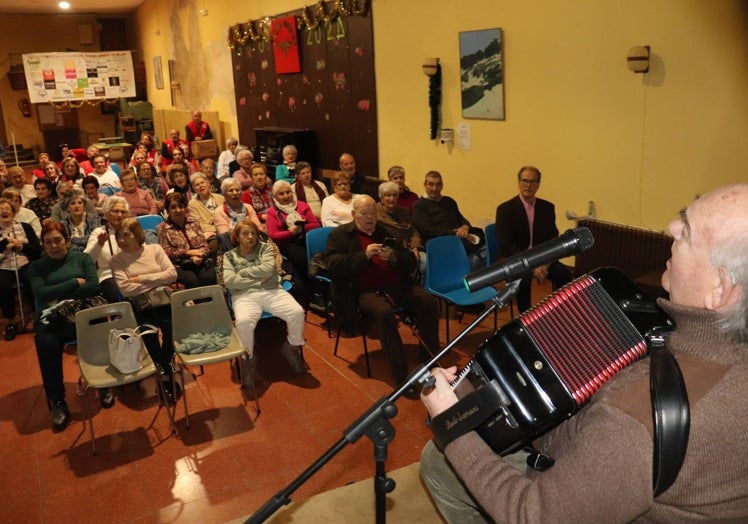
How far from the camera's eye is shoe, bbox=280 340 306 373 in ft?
15.3

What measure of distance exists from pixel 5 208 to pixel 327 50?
4774 millimetres

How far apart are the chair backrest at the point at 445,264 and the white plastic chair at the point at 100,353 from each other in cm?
202

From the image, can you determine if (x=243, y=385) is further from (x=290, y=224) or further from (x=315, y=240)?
(x=290, y=224)

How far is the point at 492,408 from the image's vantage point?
1475 millimetres

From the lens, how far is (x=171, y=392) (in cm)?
437

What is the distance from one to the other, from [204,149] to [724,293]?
11828mm

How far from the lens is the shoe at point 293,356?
15.3ft

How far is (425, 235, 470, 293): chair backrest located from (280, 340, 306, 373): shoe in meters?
1.06

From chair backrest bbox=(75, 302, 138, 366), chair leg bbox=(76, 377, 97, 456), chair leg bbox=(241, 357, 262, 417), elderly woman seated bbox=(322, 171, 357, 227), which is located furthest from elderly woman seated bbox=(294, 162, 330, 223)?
chair leg bbox=(76, 377, 97, 456)

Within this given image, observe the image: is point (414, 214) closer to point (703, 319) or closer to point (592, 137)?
point (592, 137)

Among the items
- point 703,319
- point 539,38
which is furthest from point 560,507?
point 539,38

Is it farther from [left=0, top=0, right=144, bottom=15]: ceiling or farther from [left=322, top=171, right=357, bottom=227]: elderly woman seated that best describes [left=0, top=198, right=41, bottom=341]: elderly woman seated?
[left=0, top=0, right=144, bottom=15]: ceiling

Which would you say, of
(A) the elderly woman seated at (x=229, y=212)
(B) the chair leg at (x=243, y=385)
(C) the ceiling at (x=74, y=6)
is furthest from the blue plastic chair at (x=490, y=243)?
(C) the ceiling at (x=74, y=6)

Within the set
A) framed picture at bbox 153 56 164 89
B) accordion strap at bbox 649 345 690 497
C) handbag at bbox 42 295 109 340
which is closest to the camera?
accordion strap at bbox 649 345 690 497
